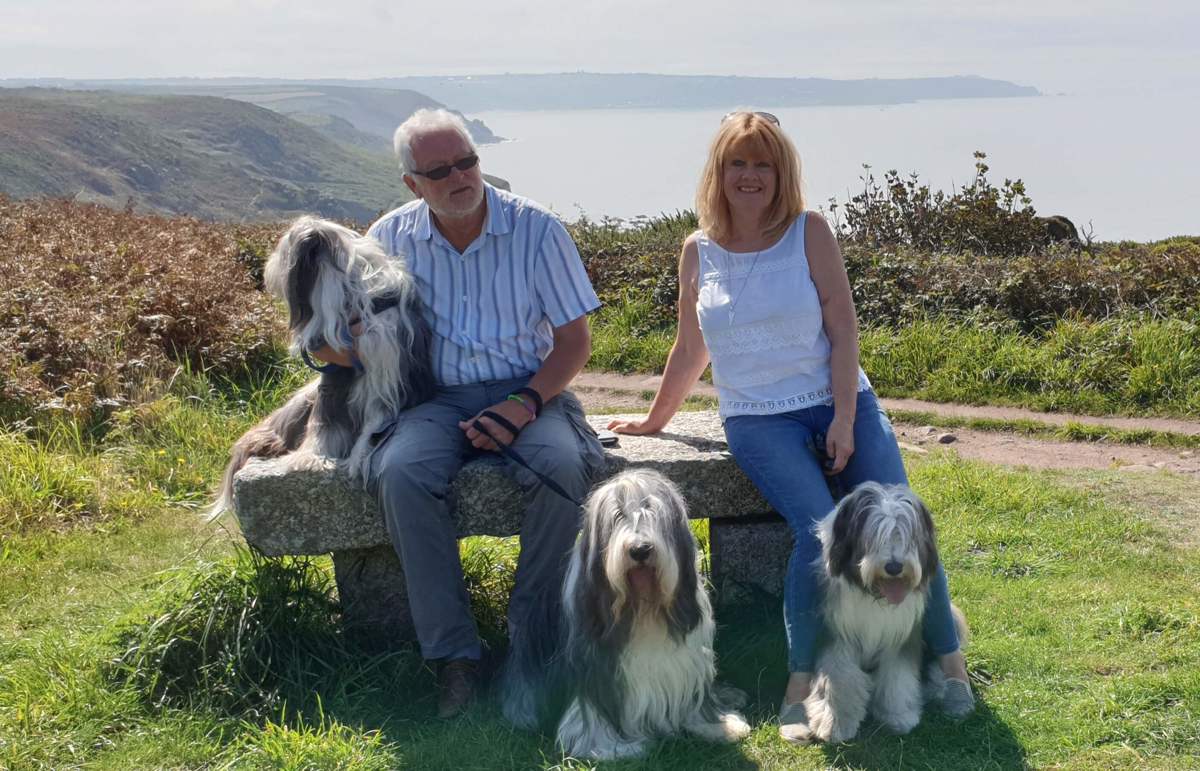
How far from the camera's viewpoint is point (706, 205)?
4.12 meters

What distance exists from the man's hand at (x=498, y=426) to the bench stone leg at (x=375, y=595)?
0.60 m

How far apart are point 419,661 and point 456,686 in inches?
13.2

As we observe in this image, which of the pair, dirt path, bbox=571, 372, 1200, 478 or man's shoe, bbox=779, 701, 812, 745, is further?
dirt path, bbox=571, 372, 1200, 478

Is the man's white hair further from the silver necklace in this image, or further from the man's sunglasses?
the silver necklace

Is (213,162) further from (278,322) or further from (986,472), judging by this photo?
(986,472)

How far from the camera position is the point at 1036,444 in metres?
6.88

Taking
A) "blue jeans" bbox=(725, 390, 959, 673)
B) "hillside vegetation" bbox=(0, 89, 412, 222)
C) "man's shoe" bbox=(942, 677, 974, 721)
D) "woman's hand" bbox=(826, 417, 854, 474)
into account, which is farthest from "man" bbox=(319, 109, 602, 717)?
"hillside vegetation" bbox=(0, 89, 412, 222)

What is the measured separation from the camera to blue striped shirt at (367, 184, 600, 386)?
164 inches

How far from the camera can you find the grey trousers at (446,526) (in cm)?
374

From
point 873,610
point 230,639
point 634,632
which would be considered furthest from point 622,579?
point 230,639

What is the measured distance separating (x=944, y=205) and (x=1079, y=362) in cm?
386

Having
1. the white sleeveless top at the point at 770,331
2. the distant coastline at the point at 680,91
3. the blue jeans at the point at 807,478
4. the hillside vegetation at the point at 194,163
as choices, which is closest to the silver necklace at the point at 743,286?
the white sleeveless top at the point at 770,331

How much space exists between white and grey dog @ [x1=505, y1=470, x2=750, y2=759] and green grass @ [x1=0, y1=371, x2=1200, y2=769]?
91 millimetres

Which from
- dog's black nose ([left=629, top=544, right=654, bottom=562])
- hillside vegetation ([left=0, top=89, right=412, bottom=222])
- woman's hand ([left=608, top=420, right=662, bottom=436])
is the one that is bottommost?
hillside vegetation ([left=0, top=89, right=412, bottom=222])
